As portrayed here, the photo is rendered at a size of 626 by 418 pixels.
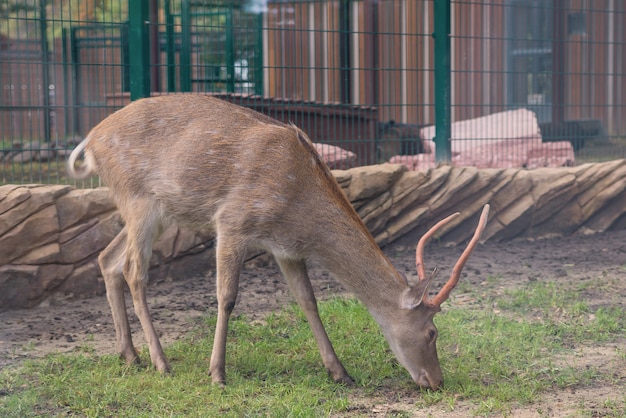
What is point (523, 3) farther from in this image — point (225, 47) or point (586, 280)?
point (586, 280)

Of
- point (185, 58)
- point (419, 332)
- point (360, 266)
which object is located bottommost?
point (419, 332)

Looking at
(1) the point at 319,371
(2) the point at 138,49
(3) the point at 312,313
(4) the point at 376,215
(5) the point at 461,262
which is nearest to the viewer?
(5) the point at 461,262

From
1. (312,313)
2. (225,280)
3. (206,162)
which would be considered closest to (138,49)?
(206,162)

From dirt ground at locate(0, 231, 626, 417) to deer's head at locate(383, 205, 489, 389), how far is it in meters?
0.14

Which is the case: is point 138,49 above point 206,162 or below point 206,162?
above

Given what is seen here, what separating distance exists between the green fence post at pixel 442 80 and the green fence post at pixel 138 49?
8.54 ft

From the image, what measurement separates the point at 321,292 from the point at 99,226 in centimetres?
158

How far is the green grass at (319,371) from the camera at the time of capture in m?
3.71

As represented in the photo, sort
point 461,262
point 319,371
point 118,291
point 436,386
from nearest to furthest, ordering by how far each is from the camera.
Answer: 1. point 461,262
2. point 436,386
3. point 319,371
4. point 118,291

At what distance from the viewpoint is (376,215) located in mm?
6836

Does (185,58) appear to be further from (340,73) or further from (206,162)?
(206,162)

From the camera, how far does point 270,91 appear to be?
7766mm

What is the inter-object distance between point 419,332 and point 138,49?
3296mm

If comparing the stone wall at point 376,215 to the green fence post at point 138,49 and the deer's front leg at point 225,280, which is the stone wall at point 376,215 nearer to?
the green fence post at point 138,49
